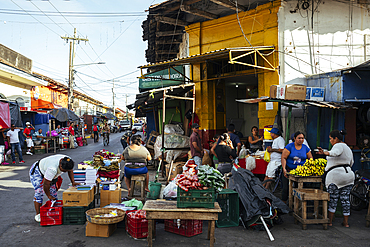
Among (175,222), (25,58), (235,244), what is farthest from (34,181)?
(25,58)

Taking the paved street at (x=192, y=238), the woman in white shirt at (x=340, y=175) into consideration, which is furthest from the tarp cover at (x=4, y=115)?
the woman in white shirt at (x=340, y=175)

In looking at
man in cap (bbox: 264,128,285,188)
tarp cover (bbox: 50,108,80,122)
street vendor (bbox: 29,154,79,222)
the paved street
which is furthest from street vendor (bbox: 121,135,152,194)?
tarp cover (bbox: 50,108,80,122)

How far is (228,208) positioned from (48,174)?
3.62 m

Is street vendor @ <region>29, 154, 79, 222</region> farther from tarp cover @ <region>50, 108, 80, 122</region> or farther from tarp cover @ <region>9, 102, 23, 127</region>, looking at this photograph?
tarp cover @ <region>50, 108, 80, 122</region>

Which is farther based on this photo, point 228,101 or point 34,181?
point 228,101

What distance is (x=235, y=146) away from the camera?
8203mm

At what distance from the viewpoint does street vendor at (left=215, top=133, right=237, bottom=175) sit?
7.14m

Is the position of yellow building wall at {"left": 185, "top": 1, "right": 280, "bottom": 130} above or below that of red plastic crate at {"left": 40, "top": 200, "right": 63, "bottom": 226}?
above

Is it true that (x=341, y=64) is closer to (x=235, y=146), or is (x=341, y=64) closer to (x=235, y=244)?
(x=235, y=146)

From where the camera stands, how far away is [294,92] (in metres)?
8.00

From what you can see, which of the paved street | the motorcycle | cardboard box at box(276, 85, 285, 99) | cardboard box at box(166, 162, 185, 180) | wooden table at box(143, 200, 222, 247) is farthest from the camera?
cardboard box at box(166, 162, 185, 180)

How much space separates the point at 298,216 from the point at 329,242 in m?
0.81

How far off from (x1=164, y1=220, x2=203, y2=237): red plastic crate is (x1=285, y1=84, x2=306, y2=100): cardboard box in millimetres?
4796

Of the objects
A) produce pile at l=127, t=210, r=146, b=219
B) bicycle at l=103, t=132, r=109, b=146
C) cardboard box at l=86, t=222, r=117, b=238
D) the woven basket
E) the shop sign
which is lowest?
cardboard box at l=86, t=222, r=117, b=238
